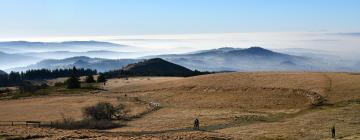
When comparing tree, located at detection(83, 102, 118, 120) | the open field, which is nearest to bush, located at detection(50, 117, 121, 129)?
the open field

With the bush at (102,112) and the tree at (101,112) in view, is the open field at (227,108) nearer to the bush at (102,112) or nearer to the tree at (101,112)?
the bush at (102,112)

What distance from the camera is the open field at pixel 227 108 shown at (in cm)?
4247

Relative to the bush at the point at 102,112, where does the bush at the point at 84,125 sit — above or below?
below

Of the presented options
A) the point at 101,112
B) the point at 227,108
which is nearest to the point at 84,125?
the point at 101,112

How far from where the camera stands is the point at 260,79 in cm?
8588

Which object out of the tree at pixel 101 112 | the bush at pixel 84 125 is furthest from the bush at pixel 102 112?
the bush at pixel 84 125

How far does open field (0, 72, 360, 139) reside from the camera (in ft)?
139

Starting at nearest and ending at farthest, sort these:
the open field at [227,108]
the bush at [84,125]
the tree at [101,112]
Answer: the open field at [227,108] → the bush at [84,125] → the tree at [101,112]

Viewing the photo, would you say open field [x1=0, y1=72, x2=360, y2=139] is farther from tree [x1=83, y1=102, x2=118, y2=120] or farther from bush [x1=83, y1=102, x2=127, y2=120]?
tree [x1=83, y1=102, x2=118, y2=120]

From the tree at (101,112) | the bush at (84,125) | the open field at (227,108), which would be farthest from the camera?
the tree at (101,112)

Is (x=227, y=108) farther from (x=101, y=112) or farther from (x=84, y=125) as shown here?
(x=84, y=125)

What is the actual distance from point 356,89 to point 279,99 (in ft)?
34.3

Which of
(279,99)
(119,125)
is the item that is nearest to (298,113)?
(279,99)

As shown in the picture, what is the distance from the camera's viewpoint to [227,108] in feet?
217
